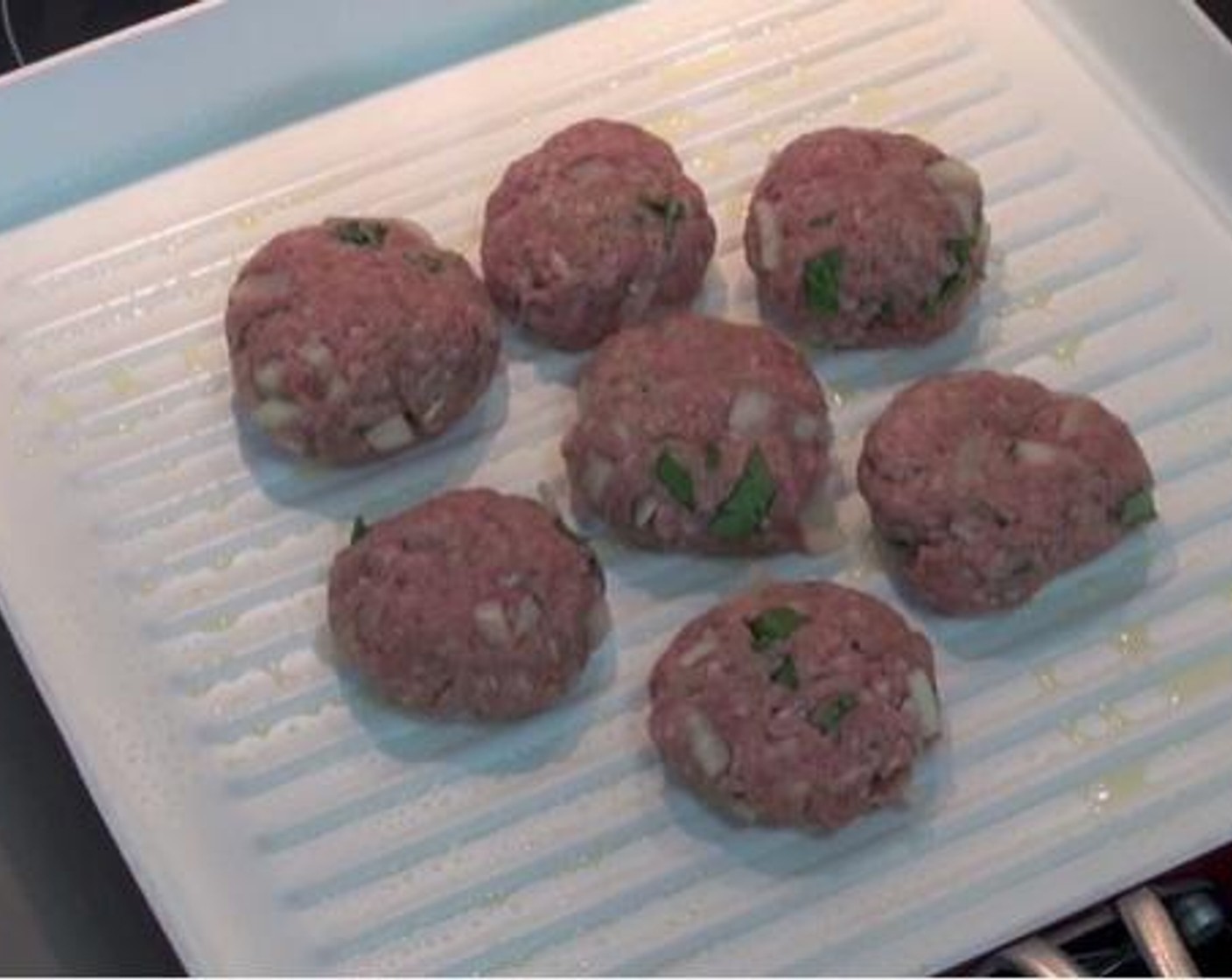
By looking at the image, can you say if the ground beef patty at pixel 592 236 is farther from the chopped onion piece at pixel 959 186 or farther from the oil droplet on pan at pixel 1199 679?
the oil droplet on pan at pixel 1199 679

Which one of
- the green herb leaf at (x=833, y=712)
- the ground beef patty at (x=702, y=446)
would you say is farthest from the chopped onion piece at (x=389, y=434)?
the green herb leaf at (x=833, y=712)

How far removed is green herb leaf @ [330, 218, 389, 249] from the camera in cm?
148

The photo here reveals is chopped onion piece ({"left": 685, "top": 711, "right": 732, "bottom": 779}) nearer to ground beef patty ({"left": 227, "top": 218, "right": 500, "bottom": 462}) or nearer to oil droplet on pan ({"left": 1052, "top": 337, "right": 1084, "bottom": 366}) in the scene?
ground beef patty ({"left": 227, "top": 218, "right": 500, "bottom": 462})

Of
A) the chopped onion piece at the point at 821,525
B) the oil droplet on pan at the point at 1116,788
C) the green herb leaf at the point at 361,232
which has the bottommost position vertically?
the oil droplet on pan at the point at 1116,788

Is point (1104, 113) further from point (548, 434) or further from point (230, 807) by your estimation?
point (230, 807)

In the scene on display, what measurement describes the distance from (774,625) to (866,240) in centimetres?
31

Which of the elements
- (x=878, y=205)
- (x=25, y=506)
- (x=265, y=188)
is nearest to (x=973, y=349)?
(x=878, y=205)

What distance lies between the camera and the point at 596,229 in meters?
1.48

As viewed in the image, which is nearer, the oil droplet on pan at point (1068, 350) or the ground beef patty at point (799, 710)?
the ground beef patty at point (799, 710)

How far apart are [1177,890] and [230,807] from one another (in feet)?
2.08

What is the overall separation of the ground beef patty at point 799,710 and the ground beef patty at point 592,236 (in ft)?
0.91

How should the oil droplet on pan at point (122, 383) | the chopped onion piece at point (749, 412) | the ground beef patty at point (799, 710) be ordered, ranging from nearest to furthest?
the ground beef patty at point (799, 710)
the chopped onion piece at point (749, 412)
the oil droplet on pan at point (122, 383)

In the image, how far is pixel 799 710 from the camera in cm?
131

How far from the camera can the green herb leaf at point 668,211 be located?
150 centimetres
